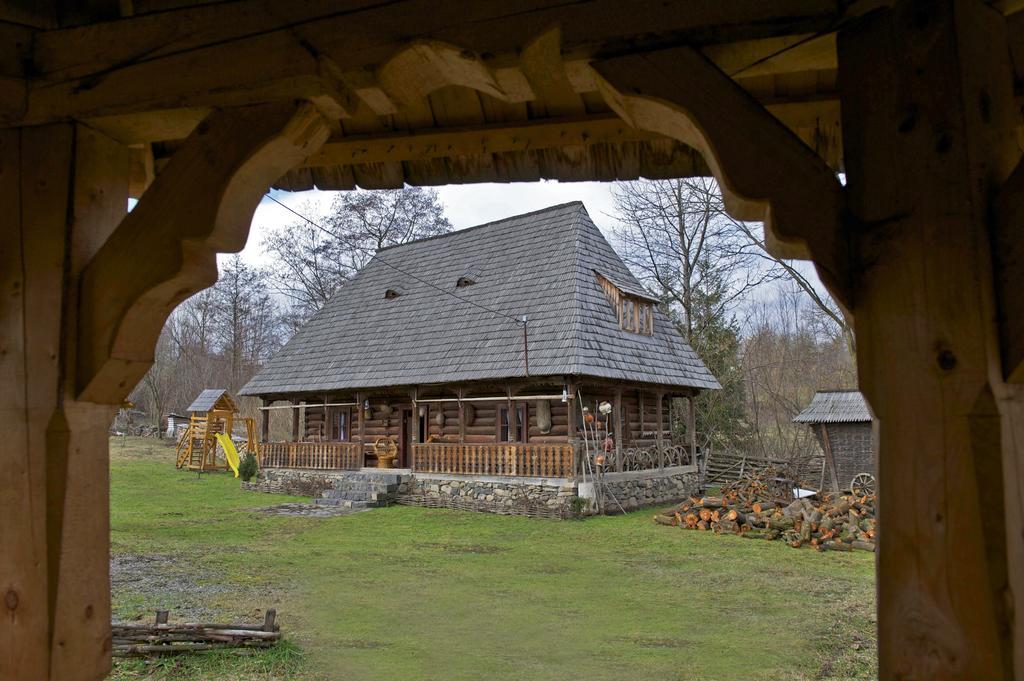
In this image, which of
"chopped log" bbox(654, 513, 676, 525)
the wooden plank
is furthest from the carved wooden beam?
"chopped log" bbox(654, 513, 676, 525)

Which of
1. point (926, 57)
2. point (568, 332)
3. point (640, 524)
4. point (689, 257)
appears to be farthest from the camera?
point (689, 257)

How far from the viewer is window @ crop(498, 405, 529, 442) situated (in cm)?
1697

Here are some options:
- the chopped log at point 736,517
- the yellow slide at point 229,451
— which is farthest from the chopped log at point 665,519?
the yellow slide at point 229,451

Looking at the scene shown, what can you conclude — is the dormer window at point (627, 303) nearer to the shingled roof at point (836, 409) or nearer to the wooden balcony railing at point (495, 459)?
the wooden balcony railing at point (495, 459)

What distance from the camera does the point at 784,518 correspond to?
42.5ft

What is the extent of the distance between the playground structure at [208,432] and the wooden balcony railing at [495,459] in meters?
14.2

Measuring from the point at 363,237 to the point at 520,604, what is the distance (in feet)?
88.5

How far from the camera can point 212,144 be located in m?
1.92

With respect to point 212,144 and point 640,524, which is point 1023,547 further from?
point 640,524

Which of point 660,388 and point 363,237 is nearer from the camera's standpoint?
point 660,388

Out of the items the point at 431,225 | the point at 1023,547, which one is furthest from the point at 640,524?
the point at 431,225

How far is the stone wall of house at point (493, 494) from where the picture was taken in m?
15.3

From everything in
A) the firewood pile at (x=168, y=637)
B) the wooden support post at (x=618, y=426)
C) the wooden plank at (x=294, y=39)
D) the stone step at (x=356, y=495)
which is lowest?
the stone step at (x=356, y=495)

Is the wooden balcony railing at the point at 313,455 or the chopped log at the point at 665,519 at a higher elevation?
the wooden balcony railing at the point at 313,455
